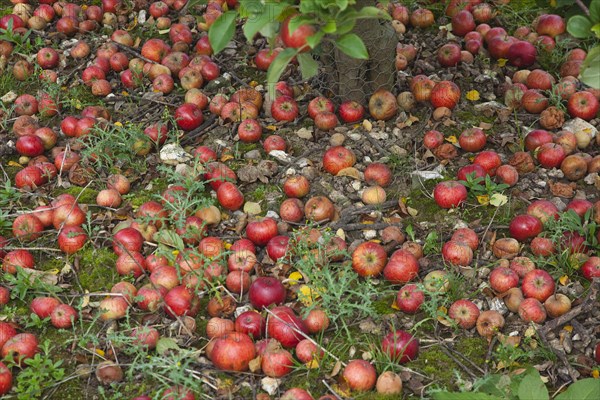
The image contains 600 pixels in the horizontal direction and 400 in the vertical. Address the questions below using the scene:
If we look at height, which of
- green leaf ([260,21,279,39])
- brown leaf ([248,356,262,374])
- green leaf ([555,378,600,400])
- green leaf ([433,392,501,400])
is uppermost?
green leaf ([260,21,279,39])

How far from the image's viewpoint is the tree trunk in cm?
527

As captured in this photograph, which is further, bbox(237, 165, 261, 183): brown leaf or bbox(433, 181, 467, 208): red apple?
bbox(237, 165, 261, 183): brown leaf

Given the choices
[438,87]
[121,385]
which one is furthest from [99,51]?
[121,385]

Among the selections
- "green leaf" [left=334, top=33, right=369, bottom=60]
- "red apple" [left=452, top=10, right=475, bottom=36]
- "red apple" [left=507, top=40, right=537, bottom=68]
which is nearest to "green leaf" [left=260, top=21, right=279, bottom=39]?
"green leaf" [left=334, top=33, right=369, bottom=60]

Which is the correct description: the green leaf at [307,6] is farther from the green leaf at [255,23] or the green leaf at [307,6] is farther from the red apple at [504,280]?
the red apple at [504,280]

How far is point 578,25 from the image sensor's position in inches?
130

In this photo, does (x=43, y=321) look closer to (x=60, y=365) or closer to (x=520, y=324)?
(x=60, y=365)

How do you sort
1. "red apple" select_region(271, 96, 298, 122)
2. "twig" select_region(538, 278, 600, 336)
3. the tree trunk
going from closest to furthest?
"twig" select_region(538, 278, 600, 336)
the tree trunk
"red apple" select_region(271, 96, 298, 122)

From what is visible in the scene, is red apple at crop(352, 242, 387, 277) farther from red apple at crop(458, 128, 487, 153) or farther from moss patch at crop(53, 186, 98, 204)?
moss patch at crop(53, 186, 98, 204)

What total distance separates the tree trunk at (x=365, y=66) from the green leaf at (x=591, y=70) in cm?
216

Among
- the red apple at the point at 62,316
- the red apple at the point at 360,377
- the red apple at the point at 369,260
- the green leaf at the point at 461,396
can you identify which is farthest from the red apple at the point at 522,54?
the red apple at the point at 62,316

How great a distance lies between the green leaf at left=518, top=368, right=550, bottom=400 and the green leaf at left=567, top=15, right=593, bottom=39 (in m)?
1.61

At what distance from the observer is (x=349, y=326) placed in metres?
4.05

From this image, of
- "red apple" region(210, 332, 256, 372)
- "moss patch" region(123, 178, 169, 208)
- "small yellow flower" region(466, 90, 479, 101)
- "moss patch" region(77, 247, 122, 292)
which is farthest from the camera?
"small yellow flower" region(466, 90, 479, 101)
